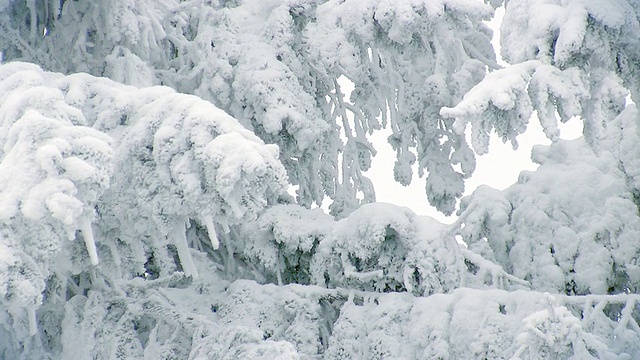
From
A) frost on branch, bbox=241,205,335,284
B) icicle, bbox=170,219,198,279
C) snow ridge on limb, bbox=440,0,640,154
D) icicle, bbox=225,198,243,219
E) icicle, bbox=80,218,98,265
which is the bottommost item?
frost on branch, bbox=241,205,335,284

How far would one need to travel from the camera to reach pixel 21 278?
110 inches

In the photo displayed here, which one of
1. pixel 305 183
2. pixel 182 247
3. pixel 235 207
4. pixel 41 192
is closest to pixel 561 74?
pixel 235 207

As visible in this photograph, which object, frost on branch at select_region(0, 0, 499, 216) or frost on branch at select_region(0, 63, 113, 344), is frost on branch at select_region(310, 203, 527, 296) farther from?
frost on branch at select_region(0, 63, 113, 344)

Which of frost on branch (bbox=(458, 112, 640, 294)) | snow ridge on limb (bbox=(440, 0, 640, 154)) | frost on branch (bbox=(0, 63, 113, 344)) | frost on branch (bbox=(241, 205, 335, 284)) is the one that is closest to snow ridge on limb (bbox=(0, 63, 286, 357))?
frost on branch (bbox=(0, 63, 113, 344))

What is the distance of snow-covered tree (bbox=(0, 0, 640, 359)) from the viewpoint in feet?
10.1

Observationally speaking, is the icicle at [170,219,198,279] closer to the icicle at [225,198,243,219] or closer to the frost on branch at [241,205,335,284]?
the icicle at [225,198,243,219]

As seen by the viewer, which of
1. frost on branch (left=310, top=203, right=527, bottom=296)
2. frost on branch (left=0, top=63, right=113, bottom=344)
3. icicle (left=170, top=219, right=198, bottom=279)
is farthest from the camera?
frost on branch (left=310, top=203, right=527, bottom=296)

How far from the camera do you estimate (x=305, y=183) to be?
613 cm

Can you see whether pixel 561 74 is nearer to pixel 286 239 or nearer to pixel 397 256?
pixel 397 256

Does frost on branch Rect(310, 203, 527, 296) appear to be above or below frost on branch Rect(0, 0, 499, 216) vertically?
below

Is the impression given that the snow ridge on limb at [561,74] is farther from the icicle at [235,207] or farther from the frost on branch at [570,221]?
the frost on branch at [570,221]

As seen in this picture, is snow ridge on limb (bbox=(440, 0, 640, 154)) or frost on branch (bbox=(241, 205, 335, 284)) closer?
snow ridge on limb (bbox=(440, 0, 640, 154))

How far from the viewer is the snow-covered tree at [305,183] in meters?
3.07

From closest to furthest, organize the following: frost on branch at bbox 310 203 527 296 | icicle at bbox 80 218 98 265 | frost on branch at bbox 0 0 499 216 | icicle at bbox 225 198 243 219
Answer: icicle at bbox 80 218 98 265 < icicle at bbox 225 198 243 219 < frost on branch at bbox 310 203 527 296 < frost on branch at bbox 0 0 499 216
